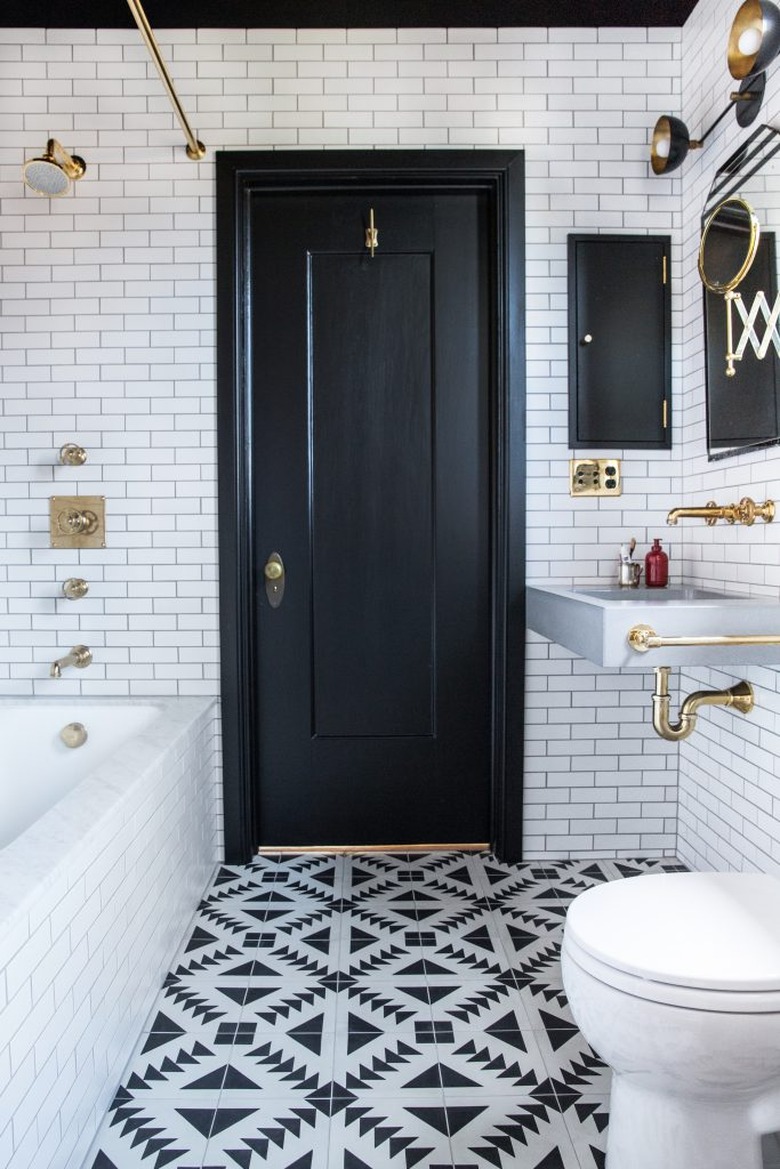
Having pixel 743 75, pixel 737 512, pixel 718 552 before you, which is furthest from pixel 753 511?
pixel 743 75

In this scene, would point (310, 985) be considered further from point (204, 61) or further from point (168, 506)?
point (204, 61)

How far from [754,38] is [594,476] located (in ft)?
3.94

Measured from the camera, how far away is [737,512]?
2211mm

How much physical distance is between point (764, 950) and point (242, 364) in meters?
2.15

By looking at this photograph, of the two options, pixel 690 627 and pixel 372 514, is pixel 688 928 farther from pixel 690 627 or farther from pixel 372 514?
pixel 372 514

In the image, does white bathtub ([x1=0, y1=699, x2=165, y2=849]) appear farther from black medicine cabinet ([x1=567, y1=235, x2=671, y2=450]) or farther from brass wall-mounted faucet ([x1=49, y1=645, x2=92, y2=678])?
black medicine cabinet ([x1=567, y1=235, x2=671, y2=450])

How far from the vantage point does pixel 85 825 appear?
1520 mm

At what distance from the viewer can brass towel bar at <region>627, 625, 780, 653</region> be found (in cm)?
176

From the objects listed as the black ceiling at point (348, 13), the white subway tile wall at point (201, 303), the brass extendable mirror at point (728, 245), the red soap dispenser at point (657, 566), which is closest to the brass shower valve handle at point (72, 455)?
the white subway tile wall at point (201, 303)

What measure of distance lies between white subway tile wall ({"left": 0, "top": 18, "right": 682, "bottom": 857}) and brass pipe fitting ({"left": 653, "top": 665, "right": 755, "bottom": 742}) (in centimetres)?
56

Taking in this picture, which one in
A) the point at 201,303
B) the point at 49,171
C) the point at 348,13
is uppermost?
the point at 348,13

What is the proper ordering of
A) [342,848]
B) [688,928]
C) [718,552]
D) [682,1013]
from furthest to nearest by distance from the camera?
[342,848] → [718,552] → [688,928] → [682,1013]

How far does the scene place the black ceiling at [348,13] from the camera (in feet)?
8.32

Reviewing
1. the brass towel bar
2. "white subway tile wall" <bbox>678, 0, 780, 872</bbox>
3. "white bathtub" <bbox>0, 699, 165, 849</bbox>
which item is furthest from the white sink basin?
Answer: "white bathtub" <bbox>0, 699, 165, 849</bbox>
